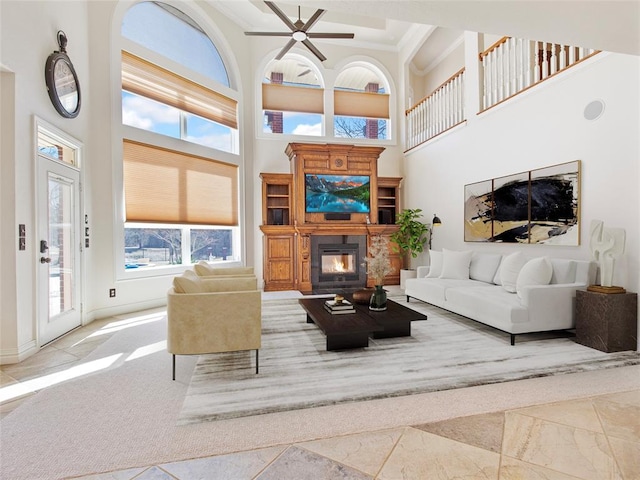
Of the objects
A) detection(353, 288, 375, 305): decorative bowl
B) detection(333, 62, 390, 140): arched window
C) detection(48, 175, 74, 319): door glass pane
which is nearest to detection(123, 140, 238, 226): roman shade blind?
detection(48, 175, 74, 319): door glass pane

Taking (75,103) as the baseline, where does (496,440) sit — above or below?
below

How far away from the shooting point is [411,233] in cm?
681

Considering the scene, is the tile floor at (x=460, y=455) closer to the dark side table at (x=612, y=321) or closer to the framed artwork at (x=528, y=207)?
the dark side table at (x=612, y=321)

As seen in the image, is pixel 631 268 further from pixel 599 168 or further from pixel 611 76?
pixel 611 76

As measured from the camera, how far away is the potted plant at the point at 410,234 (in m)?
6.74

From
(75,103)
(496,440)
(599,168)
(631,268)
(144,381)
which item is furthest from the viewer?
(75,103)

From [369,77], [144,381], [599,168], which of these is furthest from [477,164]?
[144,381]

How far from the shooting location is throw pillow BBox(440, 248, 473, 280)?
16.1 feet

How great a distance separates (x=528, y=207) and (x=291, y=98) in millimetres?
5234

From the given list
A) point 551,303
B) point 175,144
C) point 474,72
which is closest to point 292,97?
point 175,144

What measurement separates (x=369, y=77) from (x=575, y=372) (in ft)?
24.3

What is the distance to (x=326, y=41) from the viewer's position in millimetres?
7348

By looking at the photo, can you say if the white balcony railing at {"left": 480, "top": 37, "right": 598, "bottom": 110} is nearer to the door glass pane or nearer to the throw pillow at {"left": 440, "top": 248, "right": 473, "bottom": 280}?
the throw pillow at {"left": 440, "top": 248, "right": 473, "bottom": 280}

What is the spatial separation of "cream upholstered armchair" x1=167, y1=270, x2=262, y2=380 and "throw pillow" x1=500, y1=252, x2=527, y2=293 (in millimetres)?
3128
